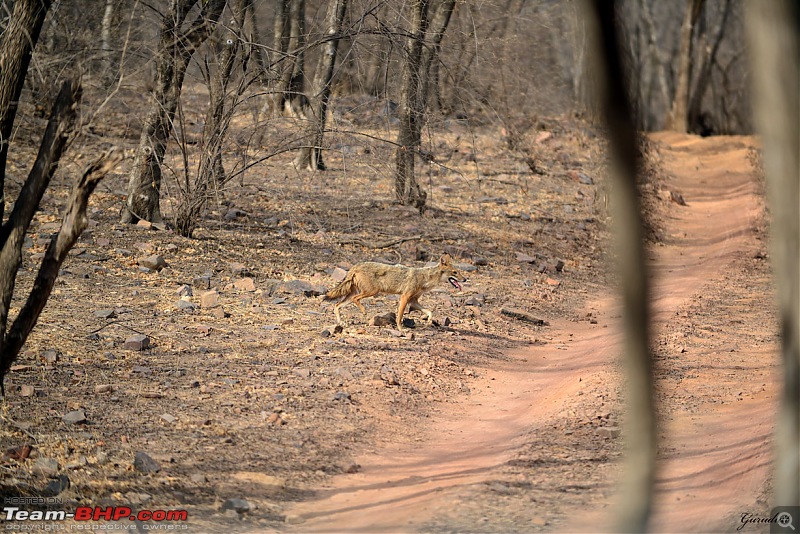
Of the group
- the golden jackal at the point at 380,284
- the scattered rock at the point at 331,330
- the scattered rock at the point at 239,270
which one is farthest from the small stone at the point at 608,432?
the scattered rock at the point at 239,270

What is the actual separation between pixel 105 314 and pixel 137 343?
3.85ft

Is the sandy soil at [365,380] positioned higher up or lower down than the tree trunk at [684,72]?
lower down

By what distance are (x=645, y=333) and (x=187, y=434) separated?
15.0 ft

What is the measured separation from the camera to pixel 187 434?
24.0 feet

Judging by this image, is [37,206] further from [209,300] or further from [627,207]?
[209,300]

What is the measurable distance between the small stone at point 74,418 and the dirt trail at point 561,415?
211 centimetres

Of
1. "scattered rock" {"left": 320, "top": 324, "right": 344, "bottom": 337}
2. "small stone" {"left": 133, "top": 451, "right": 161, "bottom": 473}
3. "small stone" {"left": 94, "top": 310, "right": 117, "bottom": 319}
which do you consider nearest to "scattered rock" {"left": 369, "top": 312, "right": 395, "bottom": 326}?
"scattered rock" {"left": 320, "top": 324, "right": 344, "bottom": 337}

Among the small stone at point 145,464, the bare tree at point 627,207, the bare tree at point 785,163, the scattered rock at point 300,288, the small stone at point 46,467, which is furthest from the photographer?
the scattered rock at point 300,288

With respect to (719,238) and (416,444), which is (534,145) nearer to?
(719,238)

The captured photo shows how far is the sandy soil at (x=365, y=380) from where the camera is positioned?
641cm

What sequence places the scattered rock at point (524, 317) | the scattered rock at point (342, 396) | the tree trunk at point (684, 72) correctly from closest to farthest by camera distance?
the scattered rock at point (342, 396)
the scattered rock at point (524, 317)
the tree trunk at point (684, 72)

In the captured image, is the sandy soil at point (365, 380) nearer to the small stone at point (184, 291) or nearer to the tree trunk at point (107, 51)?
the small stone at point (184, 291)

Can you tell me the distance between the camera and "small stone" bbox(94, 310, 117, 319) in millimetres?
10039

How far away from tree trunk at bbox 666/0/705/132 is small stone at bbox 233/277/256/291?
2870 centimetres
